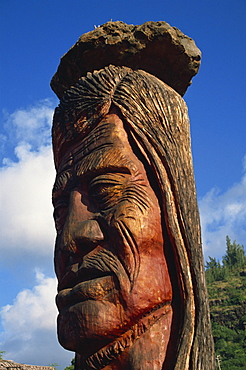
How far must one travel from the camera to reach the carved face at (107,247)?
3150mm

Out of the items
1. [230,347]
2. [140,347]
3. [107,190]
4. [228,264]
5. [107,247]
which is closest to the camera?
[140,347]

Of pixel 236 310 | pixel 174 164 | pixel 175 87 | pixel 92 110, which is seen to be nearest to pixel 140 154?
pixel 174 164

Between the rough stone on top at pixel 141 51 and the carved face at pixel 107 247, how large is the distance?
943 millimetres

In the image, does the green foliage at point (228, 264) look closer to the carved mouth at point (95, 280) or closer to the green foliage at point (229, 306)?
the green foliage at point (229, 306)

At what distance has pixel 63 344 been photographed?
3357 millimetres

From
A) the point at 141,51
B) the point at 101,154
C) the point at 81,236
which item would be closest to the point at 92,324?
the point at 81,236

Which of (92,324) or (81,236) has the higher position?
(81,236)

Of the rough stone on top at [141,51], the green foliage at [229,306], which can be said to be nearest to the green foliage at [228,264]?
the green foliage at [229,306]

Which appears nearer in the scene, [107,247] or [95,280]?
[95,280]

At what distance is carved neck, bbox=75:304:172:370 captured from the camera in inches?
119

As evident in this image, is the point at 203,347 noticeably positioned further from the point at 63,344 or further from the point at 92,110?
the point at 92,110

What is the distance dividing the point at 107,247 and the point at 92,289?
368 millimetres

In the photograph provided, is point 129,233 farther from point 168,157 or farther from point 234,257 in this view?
point 234,257

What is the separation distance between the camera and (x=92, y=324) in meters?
3.13
